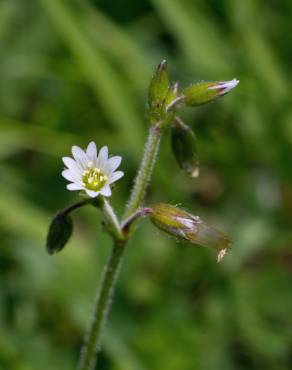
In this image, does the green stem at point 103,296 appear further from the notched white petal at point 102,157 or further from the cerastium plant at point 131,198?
the notched white petal at point 102,157

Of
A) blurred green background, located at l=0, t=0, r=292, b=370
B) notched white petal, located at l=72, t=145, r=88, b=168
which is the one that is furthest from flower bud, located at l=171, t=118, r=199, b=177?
blurred green background, located at l=0, t=0, r=292, b=370

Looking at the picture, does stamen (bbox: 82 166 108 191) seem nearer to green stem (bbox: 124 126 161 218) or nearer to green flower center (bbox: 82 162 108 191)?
green flower center (bbox: 82 162 108 191)

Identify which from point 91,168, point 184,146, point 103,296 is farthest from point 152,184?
point 103,296

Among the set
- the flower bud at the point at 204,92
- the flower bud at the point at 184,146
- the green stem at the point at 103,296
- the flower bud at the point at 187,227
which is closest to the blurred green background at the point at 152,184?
the green stem at the point at 103,296

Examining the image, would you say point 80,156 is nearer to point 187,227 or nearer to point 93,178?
point 93,178

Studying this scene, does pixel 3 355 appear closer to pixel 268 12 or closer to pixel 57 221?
pixel 57 221

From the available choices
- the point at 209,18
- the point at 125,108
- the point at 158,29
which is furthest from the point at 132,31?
the point at 125,108
